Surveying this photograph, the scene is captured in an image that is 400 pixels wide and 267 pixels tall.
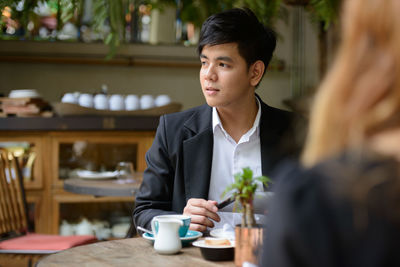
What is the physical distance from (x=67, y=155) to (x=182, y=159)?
7.50 ft

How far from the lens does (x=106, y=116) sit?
13.1 ft

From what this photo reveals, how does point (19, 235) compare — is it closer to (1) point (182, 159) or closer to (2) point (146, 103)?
(1) point (182, 159)

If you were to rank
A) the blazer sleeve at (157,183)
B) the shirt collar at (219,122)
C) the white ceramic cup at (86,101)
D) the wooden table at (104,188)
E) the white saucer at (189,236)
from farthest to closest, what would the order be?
1. the white ceramic cup at (86,101)
2. the wooden table at (104,188)
3. the shirt collar at (219,122)
4. the blazer sleeve at (157,183)
5. the white saucer at (189,236)

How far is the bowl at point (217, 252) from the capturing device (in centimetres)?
135

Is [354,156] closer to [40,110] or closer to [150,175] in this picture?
[150,175]

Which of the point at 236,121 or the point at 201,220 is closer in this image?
the point at 201,220

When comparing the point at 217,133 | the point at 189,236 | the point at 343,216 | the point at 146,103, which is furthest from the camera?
the point at 146,103

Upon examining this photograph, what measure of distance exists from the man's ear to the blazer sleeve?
1.24ft

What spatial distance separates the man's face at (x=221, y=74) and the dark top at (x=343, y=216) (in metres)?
1.34

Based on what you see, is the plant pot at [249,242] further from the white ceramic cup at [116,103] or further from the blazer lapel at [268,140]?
the white ceramic cup at [116,103]

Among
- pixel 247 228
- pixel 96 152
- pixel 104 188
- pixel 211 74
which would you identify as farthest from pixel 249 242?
pixel 96 152

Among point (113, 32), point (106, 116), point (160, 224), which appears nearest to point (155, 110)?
point (106, 116)

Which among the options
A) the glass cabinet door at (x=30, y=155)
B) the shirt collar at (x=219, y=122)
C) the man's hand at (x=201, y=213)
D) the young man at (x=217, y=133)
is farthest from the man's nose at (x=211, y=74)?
the glass cabinet door at (x=30, y=155)

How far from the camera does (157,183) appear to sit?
189cm
